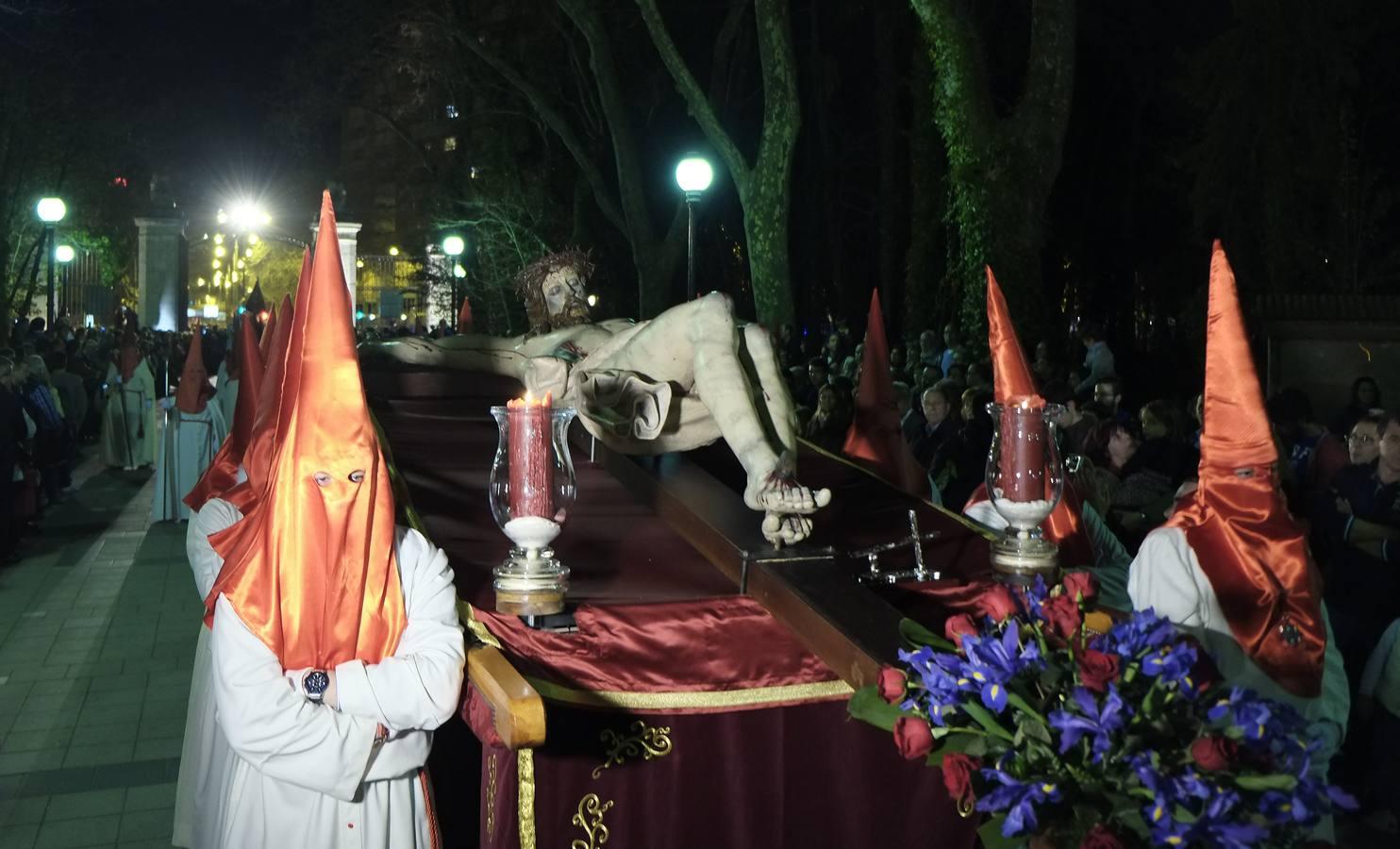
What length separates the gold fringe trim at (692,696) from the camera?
143 inches

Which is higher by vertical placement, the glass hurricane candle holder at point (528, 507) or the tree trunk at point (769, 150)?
the tree trunk at point (769, 150)

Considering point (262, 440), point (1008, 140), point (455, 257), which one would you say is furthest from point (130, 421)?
point (262, 440)

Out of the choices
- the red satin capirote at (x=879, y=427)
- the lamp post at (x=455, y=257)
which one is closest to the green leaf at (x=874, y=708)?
the red satin capirote at (x=879, y=427)

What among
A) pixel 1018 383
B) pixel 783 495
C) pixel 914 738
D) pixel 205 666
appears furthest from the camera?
pixel 205 666

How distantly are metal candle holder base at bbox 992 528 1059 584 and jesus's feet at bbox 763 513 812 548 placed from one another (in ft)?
1.91

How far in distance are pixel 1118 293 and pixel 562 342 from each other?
1992 cm

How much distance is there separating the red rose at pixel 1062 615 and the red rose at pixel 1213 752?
46 centimetres

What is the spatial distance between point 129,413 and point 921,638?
58.9 feet

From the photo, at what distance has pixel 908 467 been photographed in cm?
675

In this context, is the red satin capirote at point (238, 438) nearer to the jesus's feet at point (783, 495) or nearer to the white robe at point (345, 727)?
the white robe at point (345, 727)

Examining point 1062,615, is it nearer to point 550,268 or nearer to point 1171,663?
point 1171,663

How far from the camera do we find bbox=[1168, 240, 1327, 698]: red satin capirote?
13.6 ft

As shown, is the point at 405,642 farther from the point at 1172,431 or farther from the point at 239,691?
the point at 1172,431

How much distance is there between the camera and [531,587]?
345 centimetres
